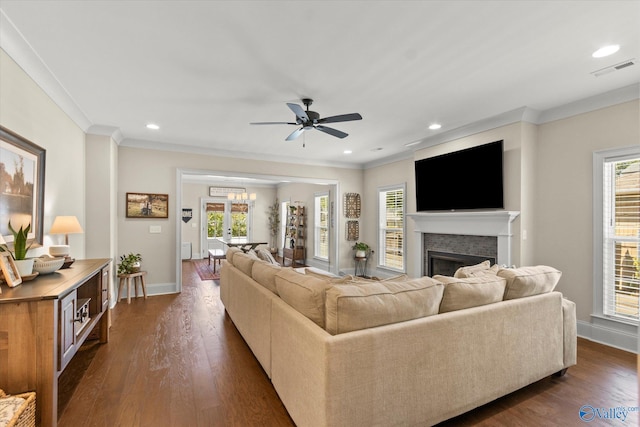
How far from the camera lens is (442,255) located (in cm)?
475

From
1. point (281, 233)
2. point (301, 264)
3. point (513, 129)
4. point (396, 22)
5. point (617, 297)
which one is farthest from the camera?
point (281, 233)

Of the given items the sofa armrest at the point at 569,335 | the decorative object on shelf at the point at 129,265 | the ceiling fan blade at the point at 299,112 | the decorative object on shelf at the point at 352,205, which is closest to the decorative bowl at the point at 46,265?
the ceiling fan blade at the point at 299,112

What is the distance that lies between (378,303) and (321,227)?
6.51 meters

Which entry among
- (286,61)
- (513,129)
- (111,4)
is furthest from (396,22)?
(513,129)

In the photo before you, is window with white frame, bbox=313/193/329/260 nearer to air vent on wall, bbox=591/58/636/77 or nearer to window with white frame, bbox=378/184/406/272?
window with white frame, bbox=378/184/406/272

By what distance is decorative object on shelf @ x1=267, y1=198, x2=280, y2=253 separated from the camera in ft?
35.2

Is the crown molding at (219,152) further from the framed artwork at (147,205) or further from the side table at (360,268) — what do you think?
the side table at (360,268)

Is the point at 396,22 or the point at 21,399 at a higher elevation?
the point at 396,22

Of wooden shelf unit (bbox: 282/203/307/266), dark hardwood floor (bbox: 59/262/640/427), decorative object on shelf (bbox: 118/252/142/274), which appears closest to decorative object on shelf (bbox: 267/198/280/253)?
wooden shelf unit (bbox: 282/203/307/266)

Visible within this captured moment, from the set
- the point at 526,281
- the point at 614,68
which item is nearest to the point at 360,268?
the point at 526,281

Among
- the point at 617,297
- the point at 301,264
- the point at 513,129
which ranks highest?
the point at 513,129

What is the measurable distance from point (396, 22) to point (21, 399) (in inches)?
120

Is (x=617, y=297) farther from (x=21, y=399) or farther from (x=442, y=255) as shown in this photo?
(x=21, y=399)

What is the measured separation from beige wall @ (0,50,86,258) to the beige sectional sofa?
2.37 metres
